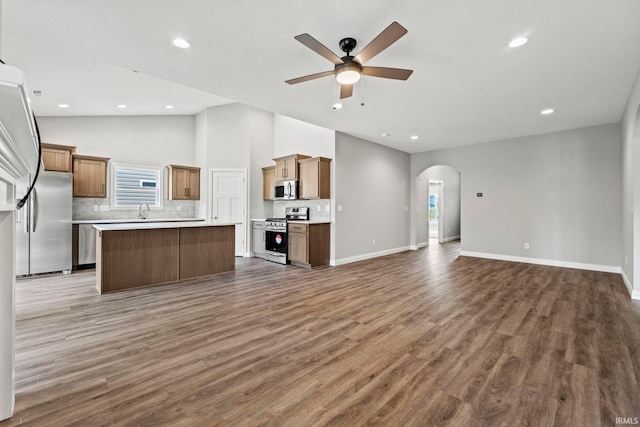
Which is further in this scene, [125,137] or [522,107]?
[125,137]

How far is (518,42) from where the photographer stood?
2.67 meters

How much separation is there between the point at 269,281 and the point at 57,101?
523cm

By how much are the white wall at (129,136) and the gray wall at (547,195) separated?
691cm

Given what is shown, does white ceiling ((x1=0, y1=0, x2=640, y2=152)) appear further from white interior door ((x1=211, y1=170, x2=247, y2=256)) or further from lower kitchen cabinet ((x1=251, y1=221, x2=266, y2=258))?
lower kitchen cabinet ((x1=251, y1=221, x2=266, y2=258))

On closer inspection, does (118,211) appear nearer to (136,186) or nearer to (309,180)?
(136,186)

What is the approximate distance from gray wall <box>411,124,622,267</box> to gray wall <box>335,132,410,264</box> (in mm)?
1462

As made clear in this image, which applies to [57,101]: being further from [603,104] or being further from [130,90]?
[603,104]

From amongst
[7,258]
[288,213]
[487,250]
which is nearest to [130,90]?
[288,213]

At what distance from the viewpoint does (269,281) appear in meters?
Answer: 4.54

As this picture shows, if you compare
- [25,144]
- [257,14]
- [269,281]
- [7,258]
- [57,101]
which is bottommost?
[269,281]

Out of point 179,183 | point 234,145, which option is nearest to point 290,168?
point 234,145

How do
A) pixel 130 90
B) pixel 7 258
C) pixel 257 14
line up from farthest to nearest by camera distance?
pixel 130 90
pixel 257 14
pixel 7 258

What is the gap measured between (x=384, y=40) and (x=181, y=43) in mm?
1930

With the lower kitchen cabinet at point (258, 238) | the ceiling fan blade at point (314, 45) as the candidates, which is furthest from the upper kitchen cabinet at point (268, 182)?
the ceiling fan blade at point (314, 45)
